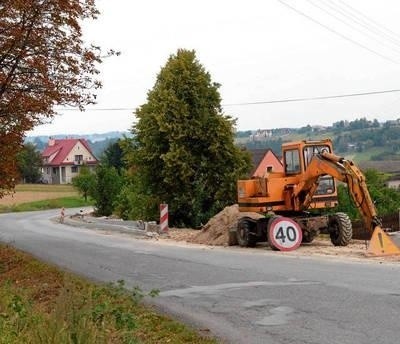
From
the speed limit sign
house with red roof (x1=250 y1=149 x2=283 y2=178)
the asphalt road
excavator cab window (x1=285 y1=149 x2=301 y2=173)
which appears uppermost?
house with red roof (x1=250 y1=149 x2=283 y2=178)

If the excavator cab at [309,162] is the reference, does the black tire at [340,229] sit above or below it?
below

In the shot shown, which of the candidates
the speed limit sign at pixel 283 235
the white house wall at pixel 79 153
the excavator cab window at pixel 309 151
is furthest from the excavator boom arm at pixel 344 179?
the white house wall at pixel 79 153

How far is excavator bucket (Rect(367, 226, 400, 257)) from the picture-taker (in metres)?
16.0

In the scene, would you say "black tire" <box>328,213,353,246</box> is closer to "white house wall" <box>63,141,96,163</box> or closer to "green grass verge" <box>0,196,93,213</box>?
"green grass verge" <box>0,196,93,213</box>

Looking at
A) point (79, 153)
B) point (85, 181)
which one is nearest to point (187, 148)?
point (85, 181)

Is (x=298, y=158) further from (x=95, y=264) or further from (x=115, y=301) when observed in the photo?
(x=115, y=301)

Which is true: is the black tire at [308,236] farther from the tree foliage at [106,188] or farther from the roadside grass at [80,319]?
the tree foliage at [106,188]

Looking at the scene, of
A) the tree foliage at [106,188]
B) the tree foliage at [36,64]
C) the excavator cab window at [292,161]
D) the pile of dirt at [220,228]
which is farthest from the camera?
the tree foliage at [106,188]

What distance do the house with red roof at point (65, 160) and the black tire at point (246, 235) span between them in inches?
3968

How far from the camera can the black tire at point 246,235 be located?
66.5 ft

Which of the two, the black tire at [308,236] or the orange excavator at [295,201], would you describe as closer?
the orange excavator at [295,201]

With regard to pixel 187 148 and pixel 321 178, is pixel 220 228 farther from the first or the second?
pixel 187 148

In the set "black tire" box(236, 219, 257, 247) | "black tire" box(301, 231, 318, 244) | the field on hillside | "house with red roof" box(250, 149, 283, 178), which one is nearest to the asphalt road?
"black tire" box(236, 219, 257, 247)

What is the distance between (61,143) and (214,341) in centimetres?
12179
